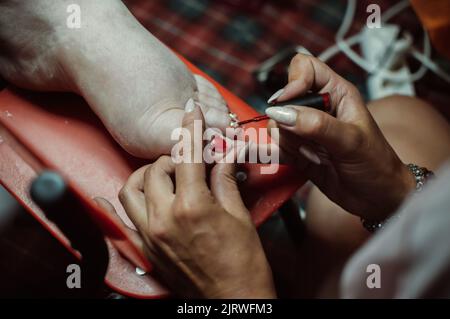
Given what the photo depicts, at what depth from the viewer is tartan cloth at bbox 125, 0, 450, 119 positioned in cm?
147

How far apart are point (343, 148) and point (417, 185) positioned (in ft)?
0.61

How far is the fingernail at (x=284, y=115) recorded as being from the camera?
0.62m

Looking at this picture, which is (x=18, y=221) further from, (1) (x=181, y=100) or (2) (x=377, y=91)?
(2) (x=377, y=91)

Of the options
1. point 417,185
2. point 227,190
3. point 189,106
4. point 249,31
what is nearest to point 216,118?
point 189,106

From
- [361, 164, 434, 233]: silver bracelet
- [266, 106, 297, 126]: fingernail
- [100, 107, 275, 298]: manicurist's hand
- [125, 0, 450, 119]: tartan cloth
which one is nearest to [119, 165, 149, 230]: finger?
Answer: [100, 107, 275, 298]: manicurist's hand

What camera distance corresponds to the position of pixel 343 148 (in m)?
0.65

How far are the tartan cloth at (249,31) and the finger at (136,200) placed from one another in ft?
2.64

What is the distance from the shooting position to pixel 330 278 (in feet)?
2.61

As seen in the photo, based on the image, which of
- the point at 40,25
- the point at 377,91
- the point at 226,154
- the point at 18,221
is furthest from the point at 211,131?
the point at 377,91

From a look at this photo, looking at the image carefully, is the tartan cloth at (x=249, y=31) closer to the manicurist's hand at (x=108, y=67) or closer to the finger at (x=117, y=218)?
the manicurist's hand at (x=108, y=67)

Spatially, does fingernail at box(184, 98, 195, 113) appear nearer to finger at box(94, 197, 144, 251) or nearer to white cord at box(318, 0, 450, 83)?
finger at box(94, 197, 144, 251)

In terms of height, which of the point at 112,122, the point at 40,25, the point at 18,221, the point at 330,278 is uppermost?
the point at 40,25

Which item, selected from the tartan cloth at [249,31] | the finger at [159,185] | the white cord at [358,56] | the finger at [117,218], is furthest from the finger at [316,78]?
the white cord at [358,56]
